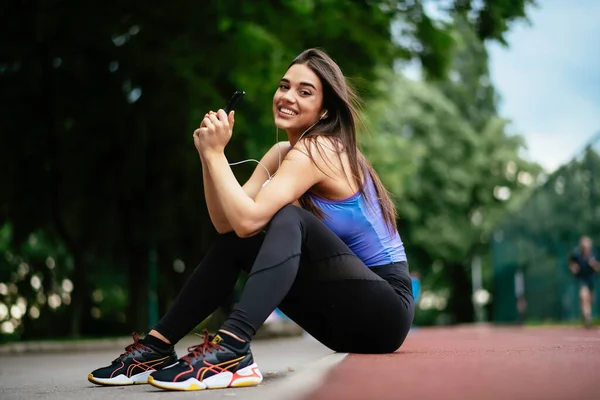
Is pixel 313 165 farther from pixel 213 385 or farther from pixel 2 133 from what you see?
pixel 2 133

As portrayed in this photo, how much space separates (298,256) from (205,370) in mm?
576

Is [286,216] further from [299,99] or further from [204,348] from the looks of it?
[299,99]

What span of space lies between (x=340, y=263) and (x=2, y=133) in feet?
41.2

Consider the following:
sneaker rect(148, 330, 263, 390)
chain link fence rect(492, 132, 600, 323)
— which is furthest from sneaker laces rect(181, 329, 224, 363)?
chain link fence rect(492, 132, 600, 323)

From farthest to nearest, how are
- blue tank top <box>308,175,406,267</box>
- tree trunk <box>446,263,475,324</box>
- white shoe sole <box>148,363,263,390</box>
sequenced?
tree trunk <box>446,263,475,324</box>
blue tank top <box>308,175,406,267</box>
white shoe sole <box>148,363,263,390</box>

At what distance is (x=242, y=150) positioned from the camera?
16.5 metres

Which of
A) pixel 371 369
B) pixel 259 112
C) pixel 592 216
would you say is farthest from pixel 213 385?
pixel 592 216

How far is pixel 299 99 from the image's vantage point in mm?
4402

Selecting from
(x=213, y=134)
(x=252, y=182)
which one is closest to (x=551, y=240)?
(x=252, y=182)

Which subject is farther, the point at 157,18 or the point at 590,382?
the point at 157,18

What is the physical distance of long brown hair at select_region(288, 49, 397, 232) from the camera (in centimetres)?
421

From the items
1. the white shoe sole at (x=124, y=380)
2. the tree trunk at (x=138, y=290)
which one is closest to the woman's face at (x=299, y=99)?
the white shoe sole at (x=124, y=380)

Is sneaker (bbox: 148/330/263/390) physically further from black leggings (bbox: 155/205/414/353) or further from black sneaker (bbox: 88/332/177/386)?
black sneaker (bbox: 88/332/177/386)

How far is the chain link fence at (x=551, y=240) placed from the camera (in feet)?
61.0
